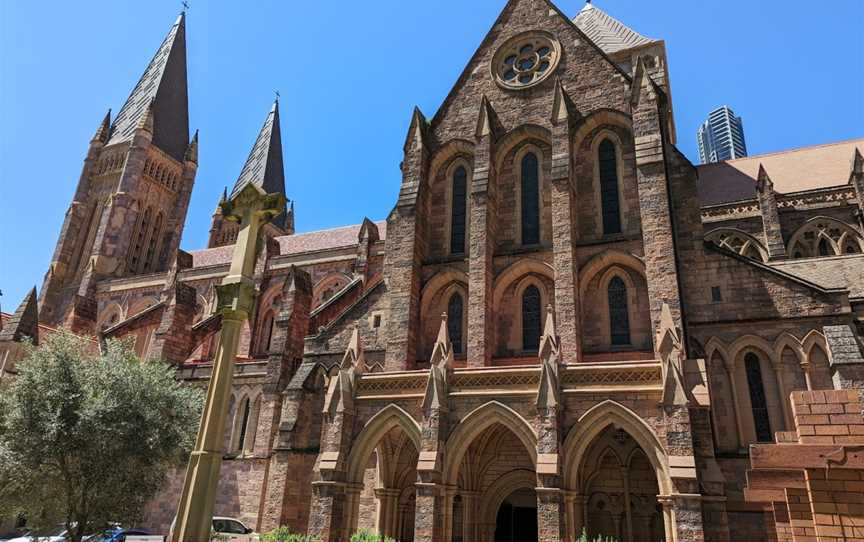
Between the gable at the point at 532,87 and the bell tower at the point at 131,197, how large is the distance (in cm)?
3754

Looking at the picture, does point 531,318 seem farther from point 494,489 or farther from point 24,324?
Answer: point 24,324

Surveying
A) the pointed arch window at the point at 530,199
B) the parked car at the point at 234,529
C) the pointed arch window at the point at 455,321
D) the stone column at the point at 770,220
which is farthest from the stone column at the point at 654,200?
the parked car at the point at 234,529

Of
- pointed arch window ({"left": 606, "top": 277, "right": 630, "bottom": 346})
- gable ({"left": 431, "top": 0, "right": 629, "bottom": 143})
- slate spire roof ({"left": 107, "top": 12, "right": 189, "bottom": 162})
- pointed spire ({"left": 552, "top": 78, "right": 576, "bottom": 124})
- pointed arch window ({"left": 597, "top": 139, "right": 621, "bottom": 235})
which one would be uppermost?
slate spire roof ({"left": 107, "top": 12, "right": 189, "bottom": 162})

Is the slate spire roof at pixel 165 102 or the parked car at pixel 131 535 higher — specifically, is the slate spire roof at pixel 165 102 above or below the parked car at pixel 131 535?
above

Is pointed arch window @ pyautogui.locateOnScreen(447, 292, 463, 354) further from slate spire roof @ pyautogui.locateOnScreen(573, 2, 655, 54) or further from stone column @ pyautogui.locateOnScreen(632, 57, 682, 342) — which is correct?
slate spire roof @ pyautogui.locateOnScreen(573, 2, 655, 54)

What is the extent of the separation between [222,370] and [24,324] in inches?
1039

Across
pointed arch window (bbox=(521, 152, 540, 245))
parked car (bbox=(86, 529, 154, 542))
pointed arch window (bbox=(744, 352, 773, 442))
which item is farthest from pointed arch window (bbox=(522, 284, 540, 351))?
parked car (bbox=(86, 529, 154, 542))

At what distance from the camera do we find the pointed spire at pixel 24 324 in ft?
88.2

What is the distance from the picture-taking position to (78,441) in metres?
15.7

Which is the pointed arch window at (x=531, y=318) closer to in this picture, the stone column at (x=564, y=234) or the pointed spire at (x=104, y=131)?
the stone column at (x=564, y=234)

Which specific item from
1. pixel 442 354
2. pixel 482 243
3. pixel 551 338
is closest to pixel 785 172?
pixel 482 243

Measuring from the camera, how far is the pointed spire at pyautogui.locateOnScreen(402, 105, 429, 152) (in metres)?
21.6

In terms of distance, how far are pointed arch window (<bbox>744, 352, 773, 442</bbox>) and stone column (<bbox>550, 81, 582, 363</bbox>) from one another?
4.57 metres

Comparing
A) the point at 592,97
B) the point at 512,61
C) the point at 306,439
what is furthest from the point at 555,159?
the point at 306,439
